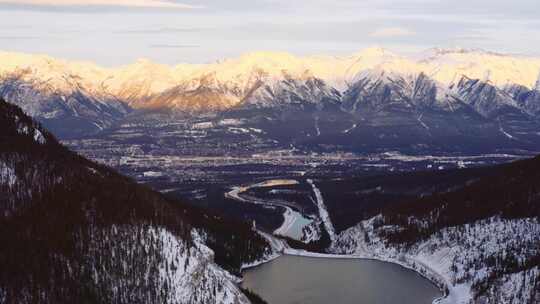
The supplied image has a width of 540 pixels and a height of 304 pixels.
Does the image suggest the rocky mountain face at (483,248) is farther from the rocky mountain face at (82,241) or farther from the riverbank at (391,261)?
the rocky mountain face at (82,241)

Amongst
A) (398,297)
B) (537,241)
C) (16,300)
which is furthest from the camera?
(537,241)

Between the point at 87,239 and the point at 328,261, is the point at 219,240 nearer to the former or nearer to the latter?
the point at 328,261

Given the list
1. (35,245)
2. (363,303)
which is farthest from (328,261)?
(35,245)

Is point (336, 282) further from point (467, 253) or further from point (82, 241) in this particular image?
point (82, 241)

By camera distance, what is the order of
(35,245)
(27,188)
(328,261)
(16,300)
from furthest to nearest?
(328,261)
(27,188)
(35,245)
(16,300)

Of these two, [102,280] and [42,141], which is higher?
[42,141]

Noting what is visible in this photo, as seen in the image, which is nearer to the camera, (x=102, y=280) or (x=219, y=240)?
(x=102, y=280)

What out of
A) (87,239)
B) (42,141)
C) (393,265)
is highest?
(42,141)

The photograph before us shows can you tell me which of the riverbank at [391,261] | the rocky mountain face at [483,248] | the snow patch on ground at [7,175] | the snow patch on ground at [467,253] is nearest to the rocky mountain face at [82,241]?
the snow patch on ground at [7,175]
